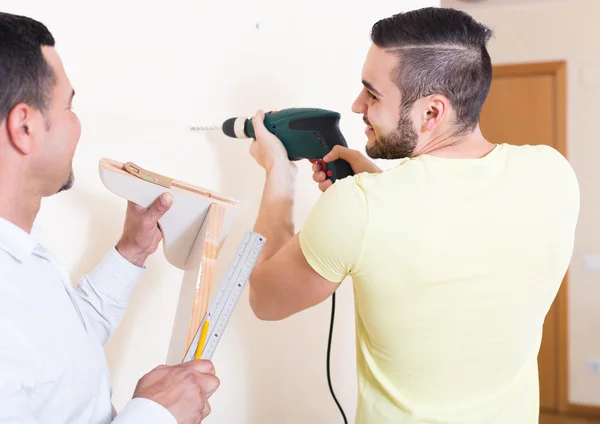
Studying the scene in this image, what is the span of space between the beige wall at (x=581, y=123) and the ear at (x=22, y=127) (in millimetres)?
3478

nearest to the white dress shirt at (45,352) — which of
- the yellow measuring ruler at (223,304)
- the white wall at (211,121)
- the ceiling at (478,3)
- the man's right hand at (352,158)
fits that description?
the yellow measuring ruler at (223,304)

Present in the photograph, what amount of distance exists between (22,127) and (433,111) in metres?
0.64

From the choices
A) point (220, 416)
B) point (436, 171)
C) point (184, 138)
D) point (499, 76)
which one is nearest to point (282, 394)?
point (220, 416)

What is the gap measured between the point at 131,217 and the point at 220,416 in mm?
632

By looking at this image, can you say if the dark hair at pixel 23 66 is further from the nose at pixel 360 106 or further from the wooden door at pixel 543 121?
the wooden door at pixel 543 121

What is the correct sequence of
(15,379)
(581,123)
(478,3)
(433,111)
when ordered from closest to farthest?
(15,379)
(433,111)
(581,123)
(478,3)

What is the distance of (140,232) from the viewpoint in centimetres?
97

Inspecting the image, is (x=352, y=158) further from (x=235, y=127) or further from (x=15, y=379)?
(x=15, y=379)

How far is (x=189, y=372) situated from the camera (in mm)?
808

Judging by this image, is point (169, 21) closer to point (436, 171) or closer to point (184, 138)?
point (184, 138)

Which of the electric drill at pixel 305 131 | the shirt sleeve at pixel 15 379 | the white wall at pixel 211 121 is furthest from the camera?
the electric drill at pixel 305 131

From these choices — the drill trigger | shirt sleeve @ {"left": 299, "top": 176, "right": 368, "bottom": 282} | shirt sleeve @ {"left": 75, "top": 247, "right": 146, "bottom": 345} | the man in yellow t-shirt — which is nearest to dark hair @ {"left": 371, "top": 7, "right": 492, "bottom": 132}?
the man in yellow t-shirt

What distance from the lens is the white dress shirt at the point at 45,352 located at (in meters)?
0.65

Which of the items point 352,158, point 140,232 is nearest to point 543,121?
point 352,158
